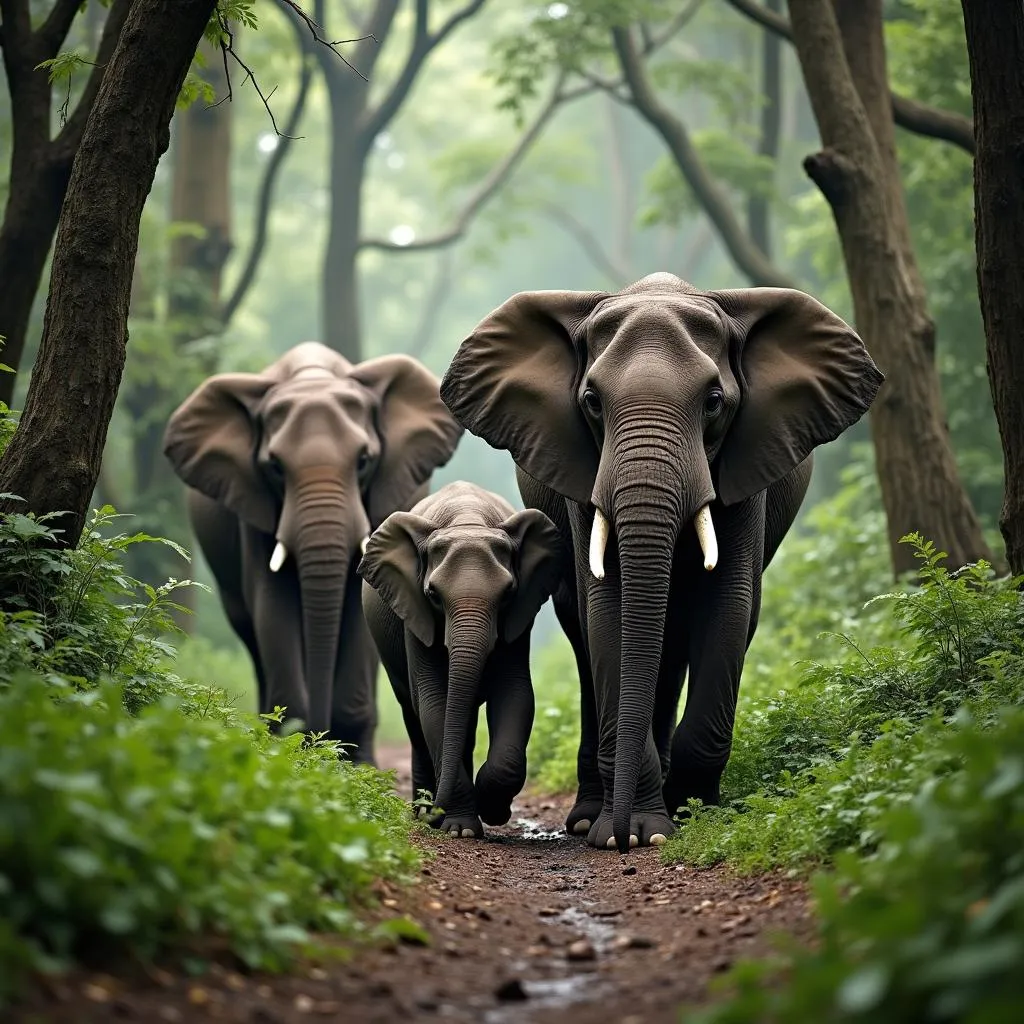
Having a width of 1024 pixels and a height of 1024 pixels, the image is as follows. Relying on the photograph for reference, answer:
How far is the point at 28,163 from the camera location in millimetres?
11953

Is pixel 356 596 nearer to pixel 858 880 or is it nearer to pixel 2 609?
pixel 2 609

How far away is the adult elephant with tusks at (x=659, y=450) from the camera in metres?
8.80

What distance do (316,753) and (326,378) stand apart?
6.62 meters

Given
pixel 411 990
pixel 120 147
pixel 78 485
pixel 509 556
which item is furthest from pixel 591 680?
pixel 411 990

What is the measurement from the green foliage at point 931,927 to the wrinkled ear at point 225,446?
932 cm

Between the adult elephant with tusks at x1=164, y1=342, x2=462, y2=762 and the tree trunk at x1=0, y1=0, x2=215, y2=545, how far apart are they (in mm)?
4182

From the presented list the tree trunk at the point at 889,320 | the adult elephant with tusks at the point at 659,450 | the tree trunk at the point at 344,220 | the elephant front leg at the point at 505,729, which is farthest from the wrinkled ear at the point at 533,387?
the tree trunk at the point at 344,220

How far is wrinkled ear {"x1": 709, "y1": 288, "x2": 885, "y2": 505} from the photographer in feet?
31.6

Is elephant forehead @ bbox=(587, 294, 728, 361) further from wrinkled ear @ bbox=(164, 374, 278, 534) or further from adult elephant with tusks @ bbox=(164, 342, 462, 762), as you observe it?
wrinkled ear @ bbox=(164, 374, 278, 534)

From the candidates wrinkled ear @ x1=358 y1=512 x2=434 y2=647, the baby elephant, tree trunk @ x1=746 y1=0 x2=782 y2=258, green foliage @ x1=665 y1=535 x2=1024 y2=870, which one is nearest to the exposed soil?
green foliage @ x1=665 y1=535 x2=1024 y2=870

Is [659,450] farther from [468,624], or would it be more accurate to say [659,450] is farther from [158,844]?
[158,844]

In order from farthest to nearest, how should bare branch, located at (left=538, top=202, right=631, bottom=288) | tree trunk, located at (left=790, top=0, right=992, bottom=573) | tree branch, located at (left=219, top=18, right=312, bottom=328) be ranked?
bare branch, located at (left=538, top=202, right=631, bottom=288), tree branch, located at (left=219, top=18, right=312, bottom=328), tree trunk, located at (left=790, top=0, right=992, bottom=573)

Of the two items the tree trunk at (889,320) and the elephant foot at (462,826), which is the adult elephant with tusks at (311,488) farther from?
the tree trunk at (889,320)

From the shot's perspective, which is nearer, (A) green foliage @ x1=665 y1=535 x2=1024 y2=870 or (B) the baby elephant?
(A) green foliage @ x1=665 y1=535 x2=1024 y2=870
